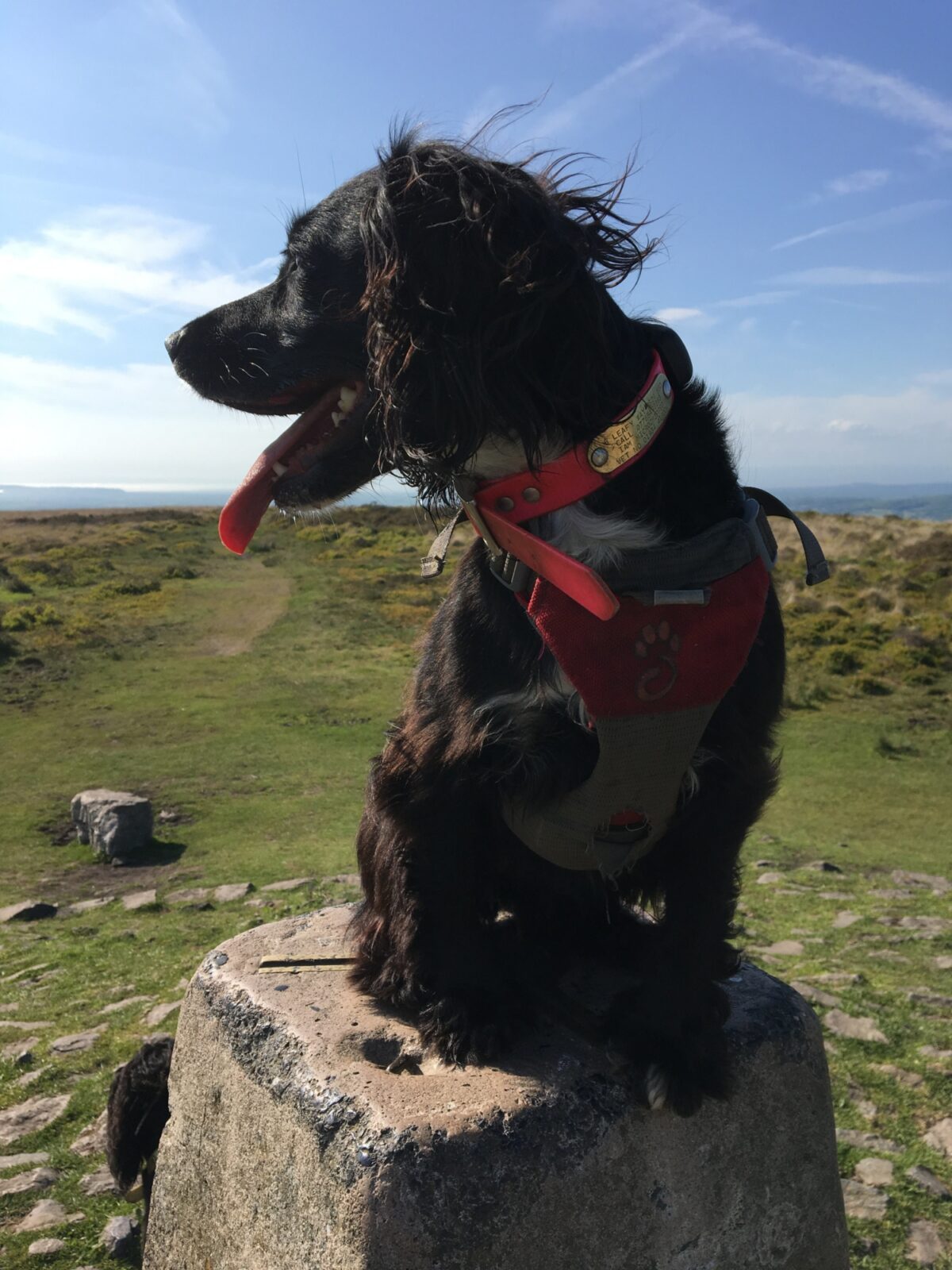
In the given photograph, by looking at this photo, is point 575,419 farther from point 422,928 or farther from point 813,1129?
point 813,1129

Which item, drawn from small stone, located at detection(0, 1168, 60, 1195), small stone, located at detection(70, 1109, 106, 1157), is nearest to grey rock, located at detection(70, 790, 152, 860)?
small stone, located at detection(70, 1109, 106, 1157)

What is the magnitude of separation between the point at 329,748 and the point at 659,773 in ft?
33.2

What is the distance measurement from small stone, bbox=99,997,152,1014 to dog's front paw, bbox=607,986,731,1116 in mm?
3730

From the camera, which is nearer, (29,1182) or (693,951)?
(693,951)

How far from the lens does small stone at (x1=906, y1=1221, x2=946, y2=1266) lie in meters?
3.16

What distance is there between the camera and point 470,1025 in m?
2.31

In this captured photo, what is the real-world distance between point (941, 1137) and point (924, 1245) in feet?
2.35

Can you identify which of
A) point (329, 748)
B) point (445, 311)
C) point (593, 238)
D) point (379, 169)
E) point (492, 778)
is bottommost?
point (329, 748)

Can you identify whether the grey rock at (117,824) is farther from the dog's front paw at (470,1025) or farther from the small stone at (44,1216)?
the dog's front paw at (470,1025)

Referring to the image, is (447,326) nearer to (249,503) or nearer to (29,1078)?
(249,503)

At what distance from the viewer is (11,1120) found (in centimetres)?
405

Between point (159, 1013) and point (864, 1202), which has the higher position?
point (864, 1202)

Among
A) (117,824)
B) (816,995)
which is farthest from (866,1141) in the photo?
(117,824)

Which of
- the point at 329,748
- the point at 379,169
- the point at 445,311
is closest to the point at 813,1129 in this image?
the point at 445,311
